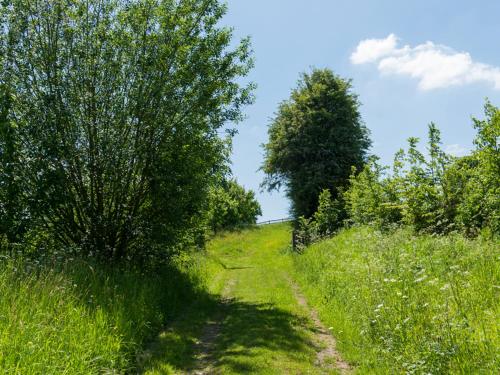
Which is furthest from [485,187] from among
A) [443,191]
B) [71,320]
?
[71,320]

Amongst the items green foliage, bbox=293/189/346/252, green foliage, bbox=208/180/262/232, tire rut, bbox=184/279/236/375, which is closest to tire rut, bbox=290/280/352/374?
tire rut, bbox=184/279/236/375

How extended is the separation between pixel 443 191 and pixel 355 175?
72.0 feet

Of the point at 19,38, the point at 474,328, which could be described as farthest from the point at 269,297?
the point at 19,38

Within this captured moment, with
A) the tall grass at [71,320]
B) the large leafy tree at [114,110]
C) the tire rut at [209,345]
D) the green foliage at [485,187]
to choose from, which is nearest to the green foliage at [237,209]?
the large leafy tree at [114,110]

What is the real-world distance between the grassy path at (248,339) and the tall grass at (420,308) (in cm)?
65

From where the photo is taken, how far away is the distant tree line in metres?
12.7

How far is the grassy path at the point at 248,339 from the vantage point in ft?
27.2

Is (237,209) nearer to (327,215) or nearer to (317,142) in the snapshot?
(317,142)

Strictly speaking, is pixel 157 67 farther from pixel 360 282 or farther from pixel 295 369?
pixel 295 369

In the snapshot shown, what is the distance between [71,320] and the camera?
756 centimetres

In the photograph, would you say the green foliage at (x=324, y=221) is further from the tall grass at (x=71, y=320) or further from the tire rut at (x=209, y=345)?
the tall grass at (x=71, y=320)

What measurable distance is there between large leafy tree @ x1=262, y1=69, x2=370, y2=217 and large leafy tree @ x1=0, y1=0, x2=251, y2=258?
72.1ft

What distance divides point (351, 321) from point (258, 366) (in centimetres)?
294

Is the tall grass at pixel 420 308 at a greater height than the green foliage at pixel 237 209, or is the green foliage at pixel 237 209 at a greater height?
the green foliage at pixel 237 209
